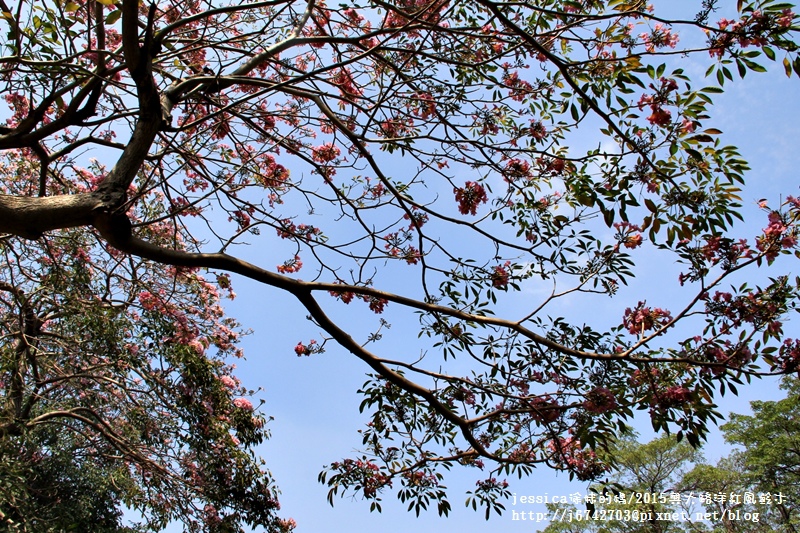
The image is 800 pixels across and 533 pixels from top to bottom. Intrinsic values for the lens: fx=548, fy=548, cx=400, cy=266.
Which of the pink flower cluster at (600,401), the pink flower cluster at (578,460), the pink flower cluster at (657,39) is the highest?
the pink flower cluster at (657,39)

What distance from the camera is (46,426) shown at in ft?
18.9

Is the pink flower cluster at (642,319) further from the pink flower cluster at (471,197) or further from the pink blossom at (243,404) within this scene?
the pink blossom at (243,404)

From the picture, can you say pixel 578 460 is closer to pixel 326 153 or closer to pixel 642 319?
pixel 642 319

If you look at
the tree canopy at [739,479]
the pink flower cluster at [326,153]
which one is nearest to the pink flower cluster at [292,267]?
the pink flower cluster at [326,153]

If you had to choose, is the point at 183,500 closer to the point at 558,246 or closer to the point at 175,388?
the point at 175,388

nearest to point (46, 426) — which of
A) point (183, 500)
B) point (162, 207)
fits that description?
point (183, 500)

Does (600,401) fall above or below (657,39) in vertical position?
below

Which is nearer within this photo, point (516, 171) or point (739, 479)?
point (516, 171)

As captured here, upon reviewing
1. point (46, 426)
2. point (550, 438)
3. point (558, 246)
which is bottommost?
point (550, 438)

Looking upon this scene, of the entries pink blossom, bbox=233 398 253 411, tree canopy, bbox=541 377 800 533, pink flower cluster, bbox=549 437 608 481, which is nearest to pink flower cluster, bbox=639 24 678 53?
pink flower cluster, bbox=549 437 608 481

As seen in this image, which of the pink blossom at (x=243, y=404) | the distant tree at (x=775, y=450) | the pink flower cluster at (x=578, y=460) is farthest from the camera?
the distant tree at (x=775, y=450)

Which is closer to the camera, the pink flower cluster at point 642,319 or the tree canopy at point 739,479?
the pink flower cluster at point 642,319

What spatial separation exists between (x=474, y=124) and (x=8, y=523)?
4.17 meters

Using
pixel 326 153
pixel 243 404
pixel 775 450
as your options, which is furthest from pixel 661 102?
pixel 775 450
